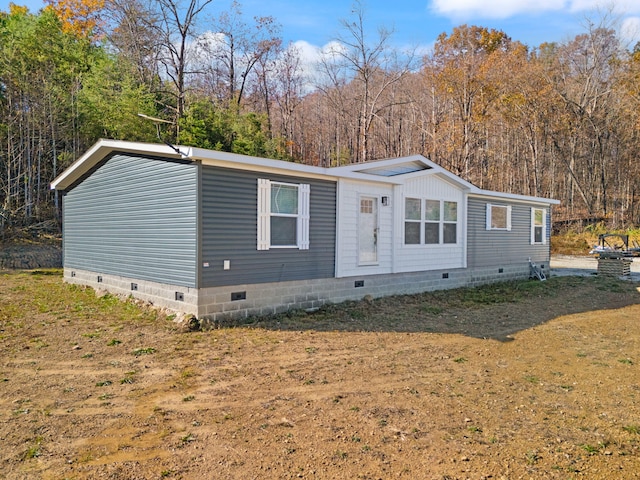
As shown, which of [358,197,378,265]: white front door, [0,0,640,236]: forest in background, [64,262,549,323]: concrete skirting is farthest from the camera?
[0,0,640,236]: forest in background

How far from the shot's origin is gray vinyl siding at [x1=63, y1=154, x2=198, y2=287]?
7.05m

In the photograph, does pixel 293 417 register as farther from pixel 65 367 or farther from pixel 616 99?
pixel 616 99

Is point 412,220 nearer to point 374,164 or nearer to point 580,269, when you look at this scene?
point 374,164

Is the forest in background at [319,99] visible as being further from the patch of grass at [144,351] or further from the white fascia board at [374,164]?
the patch of grass at [144,351]

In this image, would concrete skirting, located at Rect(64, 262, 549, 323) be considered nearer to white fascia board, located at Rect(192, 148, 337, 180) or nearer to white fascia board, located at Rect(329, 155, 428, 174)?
white fascia board, located at Rect(192, 148, 337, 180)

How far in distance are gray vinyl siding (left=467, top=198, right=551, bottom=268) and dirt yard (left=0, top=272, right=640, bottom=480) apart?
4145mm

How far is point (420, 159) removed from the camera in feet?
33.4

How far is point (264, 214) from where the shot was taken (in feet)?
24.7

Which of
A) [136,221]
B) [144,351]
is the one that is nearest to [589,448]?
[144,351]

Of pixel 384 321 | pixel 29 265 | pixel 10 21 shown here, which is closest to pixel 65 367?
pixel 384 321

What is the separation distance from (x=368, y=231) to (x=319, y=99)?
885 inches

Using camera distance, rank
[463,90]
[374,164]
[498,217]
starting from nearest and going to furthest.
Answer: [374,164]
[498,217]
[463,90]

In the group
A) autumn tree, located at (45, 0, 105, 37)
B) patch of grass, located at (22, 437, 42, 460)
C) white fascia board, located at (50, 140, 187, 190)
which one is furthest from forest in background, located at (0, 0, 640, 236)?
patch of grass, located at (22, 437, 42, 460)

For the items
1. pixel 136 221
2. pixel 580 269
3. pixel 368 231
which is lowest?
pixel 580 269
